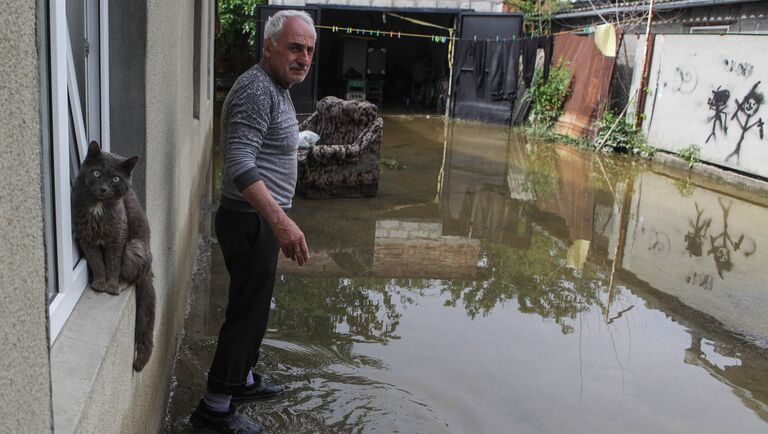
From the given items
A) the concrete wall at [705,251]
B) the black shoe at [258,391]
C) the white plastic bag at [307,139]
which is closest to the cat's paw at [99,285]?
the black shoe at [258,391]

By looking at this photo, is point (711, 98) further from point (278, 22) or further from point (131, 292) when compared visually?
point (131, 292)

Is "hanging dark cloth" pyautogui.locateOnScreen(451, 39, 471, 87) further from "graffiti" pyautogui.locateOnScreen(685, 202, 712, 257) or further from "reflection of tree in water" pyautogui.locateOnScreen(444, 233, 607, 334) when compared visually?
"reflection of tree in water" pyautogui.locateOnScreen(444, 233, 607, 334)

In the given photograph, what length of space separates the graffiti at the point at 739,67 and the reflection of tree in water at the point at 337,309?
7903 mm

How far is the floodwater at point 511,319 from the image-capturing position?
370 cm

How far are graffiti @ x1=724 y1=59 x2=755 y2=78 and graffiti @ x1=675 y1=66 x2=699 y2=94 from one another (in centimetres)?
70

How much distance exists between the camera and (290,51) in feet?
9.77

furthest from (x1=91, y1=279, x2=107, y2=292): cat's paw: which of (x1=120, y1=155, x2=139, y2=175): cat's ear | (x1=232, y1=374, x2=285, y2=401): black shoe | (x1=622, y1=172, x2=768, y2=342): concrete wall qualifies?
(x1=622, y1=172, x2=768, y2=342): concrete wall

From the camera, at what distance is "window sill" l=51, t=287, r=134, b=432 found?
155cm

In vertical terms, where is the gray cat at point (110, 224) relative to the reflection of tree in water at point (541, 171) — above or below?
above

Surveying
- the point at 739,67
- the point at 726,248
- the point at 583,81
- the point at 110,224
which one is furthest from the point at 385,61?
the point at 110,224

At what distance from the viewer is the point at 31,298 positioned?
1.19m

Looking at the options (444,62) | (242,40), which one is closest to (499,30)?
(444,62)

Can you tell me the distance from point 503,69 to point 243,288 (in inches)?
585

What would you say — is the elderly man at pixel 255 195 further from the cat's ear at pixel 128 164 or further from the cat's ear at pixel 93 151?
the cat's ear at pixel 93 151
